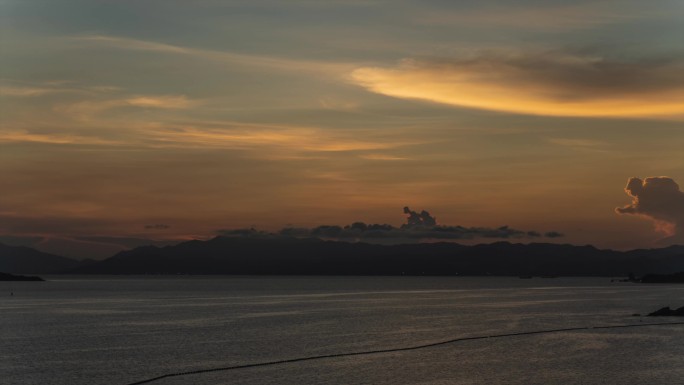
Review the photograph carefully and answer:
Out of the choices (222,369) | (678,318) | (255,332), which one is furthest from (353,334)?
(678,318)

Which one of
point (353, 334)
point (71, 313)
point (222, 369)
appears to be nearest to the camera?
Answer: point (222, 369)

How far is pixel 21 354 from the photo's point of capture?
9006 cm

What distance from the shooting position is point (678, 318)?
144 m

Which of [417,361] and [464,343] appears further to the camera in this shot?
[464,343]

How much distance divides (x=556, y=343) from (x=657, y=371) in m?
24.8

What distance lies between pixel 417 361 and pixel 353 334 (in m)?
31.5

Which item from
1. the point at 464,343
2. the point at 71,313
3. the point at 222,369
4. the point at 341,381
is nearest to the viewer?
the point at 341,381

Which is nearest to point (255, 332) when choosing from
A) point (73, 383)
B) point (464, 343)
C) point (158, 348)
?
point (158, 348)

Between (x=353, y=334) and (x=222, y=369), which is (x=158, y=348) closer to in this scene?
(x=222, y=369)

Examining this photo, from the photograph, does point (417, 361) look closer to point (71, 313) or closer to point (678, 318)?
point (678, 318)

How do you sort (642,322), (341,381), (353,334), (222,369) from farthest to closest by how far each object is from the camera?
(642,322) → (353,334) → (222,369) → (341,381)

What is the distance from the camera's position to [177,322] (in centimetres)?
13975

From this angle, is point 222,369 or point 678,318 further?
point 678,318

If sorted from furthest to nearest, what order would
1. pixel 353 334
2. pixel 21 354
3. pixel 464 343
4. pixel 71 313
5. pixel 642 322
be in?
1. pixel 71 313
2. pixel 642 322
3. pixel 353 334
4. pixel 464 343
5. pixel 21 354
